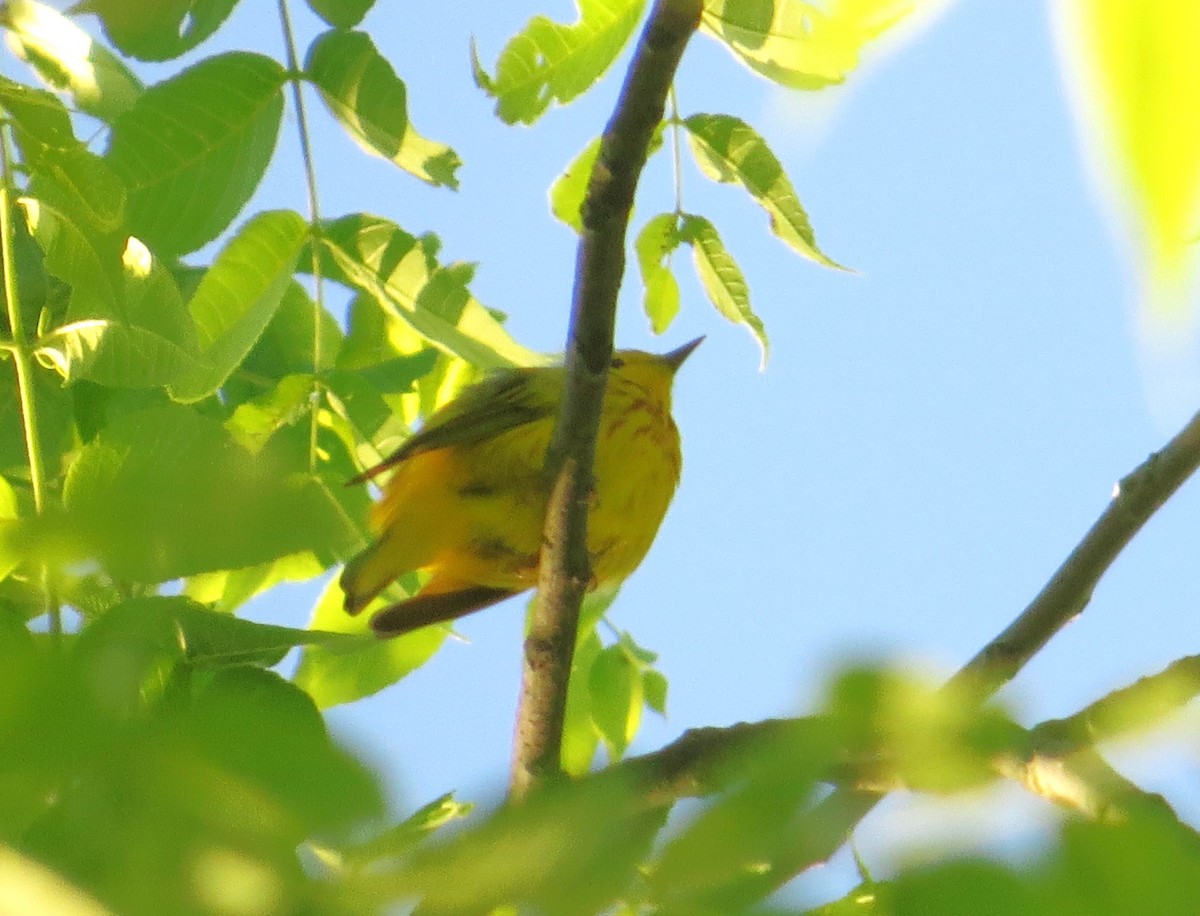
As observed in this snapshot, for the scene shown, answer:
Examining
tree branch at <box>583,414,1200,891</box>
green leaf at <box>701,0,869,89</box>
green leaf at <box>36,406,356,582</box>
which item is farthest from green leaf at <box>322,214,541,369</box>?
green leaf at <box>36,406,356,582</box>

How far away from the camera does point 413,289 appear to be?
95.6 inches

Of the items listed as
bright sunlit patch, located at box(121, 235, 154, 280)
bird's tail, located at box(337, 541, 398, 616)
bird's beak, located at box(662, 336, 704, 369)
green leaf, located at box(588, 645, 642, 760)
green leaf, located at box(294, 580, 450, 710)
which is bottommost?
green leaf, located at box(588, 645, 642, 760)

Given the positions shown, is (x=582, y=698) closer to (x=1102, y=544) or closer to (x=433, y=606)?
(x=433, y=606)

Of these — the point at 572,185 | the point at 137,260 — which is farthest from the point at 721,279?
the point at 137,260

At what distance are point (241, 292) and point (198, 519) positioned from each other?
6.19ft

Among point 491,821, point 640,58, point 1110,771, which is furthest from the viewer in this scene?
point 640,58

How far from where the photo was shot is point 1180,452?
2.24 metres

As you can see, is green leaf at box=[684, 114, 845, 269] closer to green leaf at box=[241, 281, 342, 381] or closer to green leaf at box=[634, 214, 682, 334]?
green leaf at box=[634, 214, 682, 334]

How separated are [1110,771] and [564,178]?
2.03 m

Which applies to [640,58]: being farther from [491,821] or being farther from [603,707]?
[603,707]

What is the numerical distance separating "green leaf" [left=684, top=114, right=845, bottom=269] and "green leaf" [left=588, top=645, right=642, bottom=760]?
3.39ft

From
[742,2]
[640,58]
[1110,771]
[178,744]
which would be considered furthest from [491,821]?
[742,2]

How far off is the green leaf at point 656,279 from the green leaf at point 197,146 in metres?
0.74

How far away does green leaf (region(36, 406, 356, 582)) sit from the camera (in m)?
0.57
